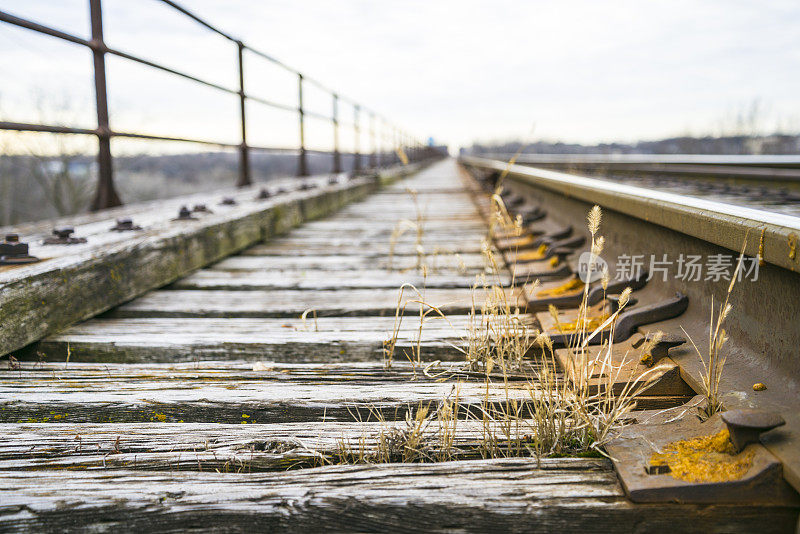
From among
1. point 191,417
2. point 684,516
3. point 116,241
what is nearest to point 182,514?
point 191,417

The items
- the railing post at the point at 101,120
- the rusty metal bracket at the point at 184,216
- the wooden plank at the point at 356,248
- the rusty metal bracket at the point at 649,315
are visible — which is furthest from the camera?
the wooden plank at the point at 356,248

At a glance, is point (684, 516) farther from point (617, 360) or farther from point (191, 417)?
point (191, 417)

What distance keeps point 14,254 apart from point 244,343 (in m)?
0.92

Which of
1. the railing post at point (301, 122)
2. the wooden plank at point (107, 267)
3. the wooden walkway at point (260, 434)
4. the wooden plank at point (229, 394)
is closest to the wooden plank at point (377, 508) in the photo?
the wooden walkway at point (260, 434)

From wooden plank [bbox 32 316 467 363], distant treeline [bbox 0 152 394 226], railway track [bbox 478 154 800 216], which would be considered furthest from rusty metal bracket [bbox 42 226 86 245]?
distant treeline [bbox 0 152 394 226]

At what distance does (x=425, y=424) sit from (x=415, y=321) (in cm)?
83

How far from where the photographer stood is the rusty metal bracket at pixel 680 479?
92 centimetres

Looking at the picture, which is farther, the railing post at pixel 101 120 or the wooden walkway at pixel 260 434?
the railing post at pixel 101 120

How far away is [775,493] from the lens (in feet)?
3.02

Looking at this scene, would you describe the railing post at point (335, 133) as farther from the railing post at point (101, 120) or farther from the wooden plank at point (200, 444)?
the wooden plank at point (200, 444)

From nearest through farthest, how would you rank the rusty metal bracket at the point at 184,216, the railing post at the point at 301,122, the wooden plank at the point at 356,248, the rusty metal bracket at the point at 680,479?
1. the rusty metal bracket at the point at 680,479
2. the rusty metal bracket at the point at 184,216
3. the wooden plank at the point at 356,248
4. the railing post at the point at 301,122

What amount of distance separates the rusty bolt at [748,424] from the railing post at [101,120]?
3.13 metres

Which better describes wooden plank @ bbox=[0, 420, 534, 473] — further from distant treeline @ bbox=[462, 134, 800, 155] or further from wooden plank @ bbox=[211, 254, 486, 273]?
distant treeline @ bbox=[462, 134, 800, 155]

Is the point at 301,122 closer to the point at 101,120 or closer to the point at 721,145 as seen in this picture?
the point at 101,120
